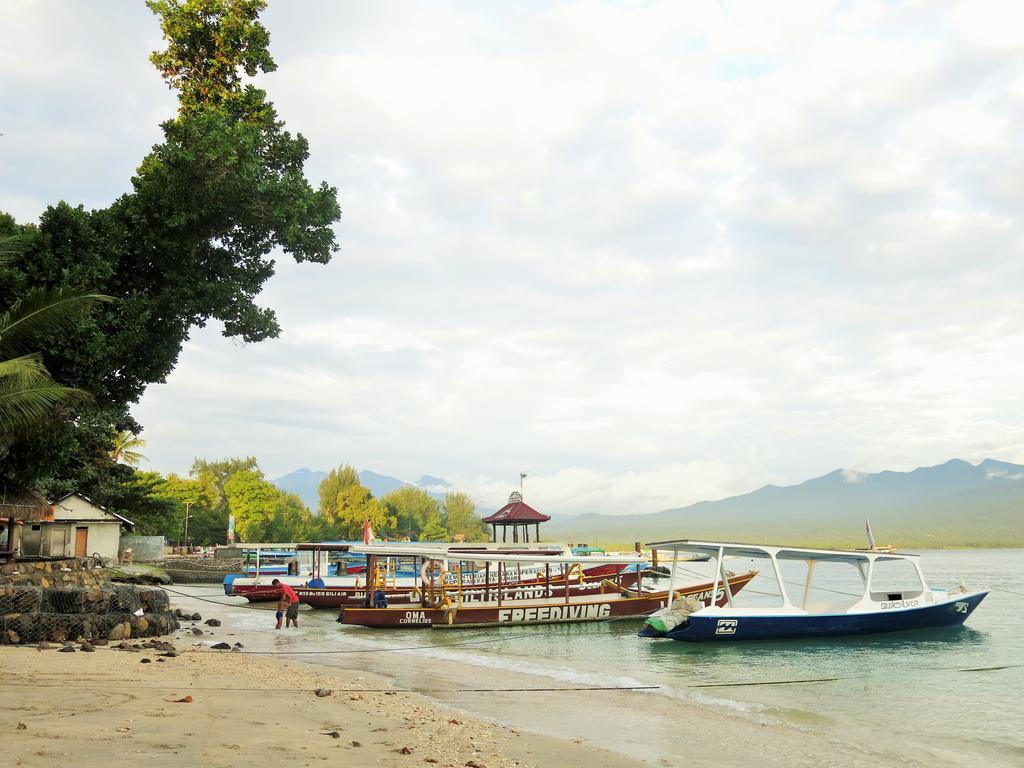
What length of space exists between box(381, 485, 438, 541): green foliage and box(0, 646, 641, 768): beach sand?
98093mm

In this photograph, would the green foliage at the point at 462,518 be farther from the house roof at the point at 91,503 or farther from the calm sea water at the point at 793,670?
the calm sea water at the point at 793,670

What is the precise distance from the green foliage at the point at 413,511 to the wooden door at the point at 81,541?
65.9 metres

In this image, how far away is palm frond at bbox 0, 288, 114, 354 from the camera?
16438mm

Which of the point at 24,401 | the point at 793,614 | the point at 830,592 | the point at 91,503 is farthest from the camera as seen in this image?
the point at 830,592

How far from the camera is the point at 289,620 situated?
3020 cm

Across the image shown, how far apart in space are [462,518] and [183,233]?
106 m

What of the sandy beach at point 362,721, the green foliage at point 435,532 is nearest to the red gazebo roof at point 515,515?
the sandy beach at point 362,721

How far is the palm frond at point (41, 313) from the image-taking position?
16438mm

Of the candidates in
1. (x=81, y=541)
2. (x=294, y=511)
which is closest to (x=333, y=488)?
(x=294, y=511)

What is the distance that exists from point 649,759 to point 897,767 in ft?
13.2

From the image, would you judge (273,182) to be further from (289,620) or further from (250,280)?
(289,620)

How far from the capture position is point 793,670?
2166cm

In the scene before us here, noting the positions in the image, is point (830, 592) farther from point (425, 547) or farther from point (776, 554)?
point (425, 547)

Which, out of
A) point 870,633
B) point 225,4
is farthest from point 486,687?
point 225,4
